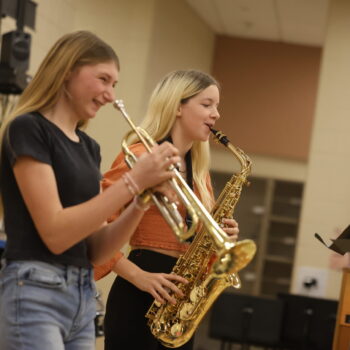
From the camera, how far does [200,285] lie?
2.92 metres

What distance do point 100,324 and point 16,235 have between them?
2686 millimetres

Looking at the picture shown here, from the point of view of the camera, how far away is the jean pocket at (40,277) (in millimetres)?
1824

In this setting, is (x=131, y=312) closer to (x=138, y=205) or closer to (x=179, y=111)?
(x=179, y=111)

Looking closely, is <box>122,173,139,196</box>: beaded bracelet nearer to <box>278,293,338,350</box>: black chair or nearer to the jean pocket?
the jean pocket

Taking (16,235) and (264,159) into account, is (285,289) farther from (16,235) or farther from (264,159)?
(16,235)

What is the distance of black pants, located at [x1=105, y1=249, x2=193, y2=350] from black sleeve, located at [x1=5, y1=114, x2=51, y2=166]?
3.38 feet

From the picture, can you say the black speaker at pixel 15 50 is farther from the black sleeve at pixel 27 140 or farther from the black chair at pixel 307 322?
the black sleeve at pixel 27 140

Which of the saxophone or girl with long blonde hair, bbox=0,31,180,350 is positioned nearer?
girl with long blonde hair, bbox=0,31,180,350

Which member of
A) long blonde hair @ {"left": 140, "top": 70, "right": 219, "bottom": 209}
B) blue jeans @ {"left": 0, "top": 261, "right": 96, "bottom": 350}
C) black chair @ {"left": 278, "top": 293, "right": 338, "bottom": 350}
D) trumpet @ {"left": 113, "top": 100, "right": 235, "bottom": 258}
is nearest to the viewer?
blue jeans @ {"left": 0, "top": 261, "right": 96, "bottom": 350}

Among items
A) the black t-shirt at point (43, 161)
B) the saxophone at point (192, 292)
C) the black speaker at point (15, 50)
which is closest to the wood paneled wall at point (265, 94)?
the black speaker at point (15, 50)

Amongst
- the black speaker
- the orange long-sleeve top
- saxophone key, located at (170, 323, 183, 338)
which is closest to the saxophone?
saxophone key, located at (170, 323, 183, 338)

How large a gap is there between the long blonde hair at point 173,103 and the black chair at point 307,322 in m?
3.64

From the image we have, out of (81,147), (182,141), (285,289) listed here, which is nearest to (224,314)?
(285,289)

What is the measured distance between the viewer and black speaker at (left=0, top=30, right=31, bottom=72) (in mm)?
5094
